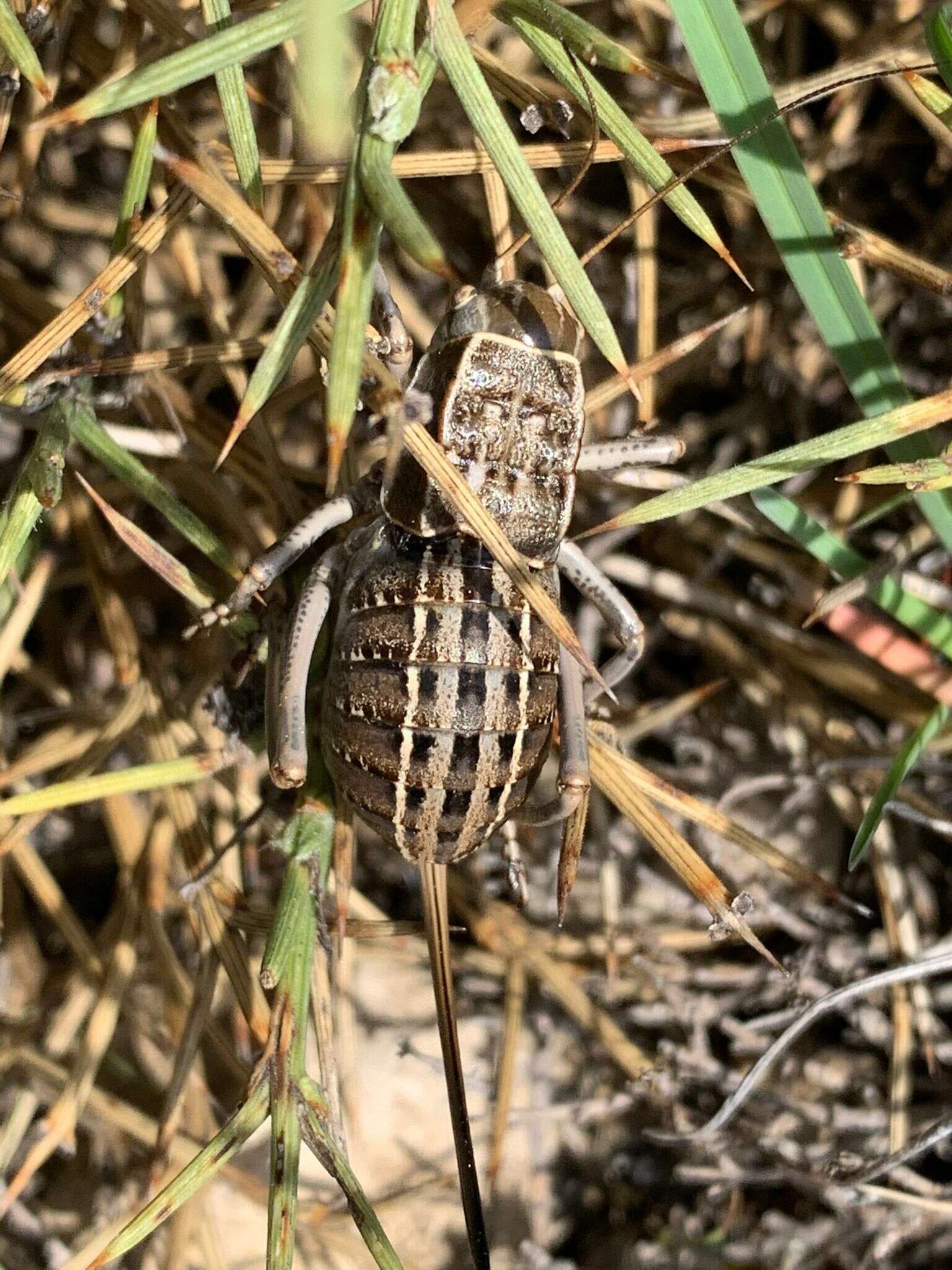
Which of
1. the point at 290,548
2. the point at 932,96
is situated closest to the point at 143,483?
the point at 290,548

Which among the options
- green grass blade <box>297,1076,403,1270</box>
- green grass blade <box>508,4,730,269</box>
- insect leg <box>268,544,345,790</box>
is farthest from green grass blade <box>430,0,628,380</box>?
green grass blade <box>297,1076,403,1270</box>

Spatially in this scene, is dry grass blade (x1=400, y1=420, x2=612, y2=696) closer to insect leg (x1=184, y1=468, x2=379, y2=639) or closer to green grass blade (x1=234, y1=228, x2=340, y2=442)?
green grass blade (x1=234, y1=228, x2=340, y2=442)

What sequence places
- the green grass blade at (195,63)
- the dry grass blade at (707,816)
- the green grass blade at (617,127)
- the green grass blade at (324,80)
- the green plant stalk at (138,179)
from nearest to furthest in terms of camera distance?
the green grass blade at (324,80) → the green grass blade at (195,63) → the green grass blade at (617,127) → the green plant stalk at (138,179) → the dry grass blade at (707,816)

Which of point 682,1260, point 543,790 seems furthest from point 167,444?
point 682,1260

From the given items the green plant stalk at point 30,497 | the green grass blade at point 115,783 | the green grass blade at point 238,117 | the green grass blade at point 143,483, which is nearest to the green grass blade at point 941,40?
the green grass blade at point 238,117

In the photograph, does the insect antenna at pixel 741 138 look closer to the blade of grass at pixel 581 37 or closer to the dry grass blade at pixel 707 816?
the blade of grass at pixel 581 37

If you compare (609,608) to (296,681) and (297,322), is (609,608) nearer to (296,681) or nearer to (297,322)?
(296,681)
